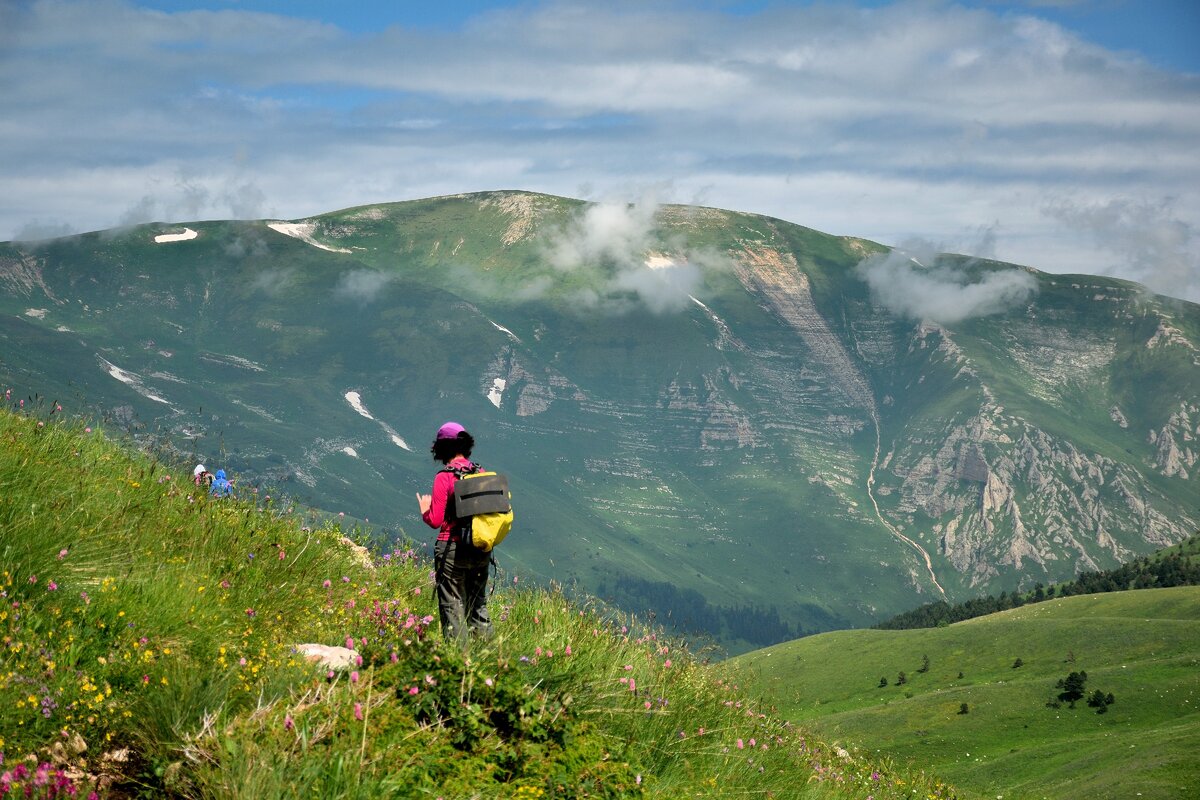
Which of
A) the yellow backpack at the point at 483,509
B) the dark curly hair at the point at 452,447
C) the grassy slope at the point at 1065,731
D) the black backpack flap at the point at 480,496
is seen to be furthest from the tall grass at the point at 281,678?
the grassy slope at the point at 1065,731

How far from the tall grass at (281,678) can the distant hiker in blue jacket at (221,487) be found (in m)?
0.91

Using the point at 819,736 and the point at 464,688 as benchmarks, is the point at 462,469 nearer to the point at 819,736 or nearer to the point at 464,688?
the point at 464,688

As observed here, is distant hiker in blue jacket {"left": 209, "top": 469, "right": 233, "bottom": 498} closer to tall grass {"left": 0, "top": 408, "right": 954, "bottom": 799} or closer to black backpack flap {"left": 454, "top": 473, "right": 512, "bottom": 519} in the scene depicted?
tall grass {"left": 0, "top": 408, "right": 954, "bottom": 799}

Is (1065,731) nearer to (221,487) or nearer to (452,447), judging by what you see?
(221,487)

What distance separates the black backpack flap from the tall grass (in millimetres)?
1267

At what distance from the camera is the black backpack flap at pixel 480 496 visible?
35.8ft

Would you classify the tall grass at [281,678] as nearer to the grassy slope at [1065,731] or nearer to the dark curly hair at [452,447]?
the dark curly hair at [452,447]

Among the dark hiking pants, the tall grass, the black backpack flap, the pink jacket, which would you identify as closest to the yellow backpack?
the black backpack flap

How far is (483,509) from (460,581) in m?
0.84

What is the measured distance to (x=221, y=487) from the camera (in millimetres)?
15242

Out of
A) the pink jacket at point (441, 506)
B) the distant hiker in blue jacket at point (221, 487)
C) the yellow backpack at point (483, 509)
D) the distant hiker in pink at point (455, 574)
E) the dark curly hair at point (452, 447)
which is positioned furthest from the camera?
the distant hiker in blue jacket at point (221, 487)

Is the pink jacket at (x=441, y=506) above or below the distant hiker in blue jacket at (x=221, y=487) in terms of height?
above

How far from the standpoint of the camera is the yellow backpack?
35.7 feet

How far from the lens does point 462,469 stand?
11859mm
